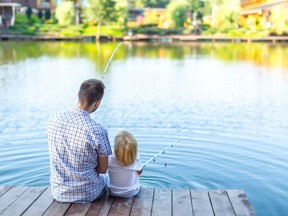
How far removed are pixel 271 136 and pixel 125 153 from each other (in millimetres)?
5857

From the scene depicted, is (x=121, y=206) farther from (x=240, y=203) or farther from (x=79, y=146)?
(x=240, y=203)

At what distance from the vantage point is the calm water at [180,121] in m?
6.91

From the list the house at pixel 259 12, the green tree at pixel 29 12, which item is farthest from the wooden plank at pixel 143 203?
the green tree at pixel 29 12

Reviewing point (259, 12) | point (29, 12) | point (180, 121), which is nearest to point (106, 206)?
point (180, 121)

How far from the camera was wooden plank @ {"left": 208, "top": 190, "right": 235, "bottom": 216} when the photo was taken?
436cm

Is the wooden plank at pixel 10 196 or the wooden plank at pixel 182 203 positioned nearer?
the wooden plank at pixel 182 203

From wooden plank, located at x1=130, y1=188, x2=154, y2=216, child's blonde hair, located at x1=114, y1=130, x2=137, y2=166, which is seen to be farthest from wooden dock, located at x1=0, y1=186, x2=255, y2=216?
child's blonde hair, located at x1=114, y1=130, x2=137, y2=166

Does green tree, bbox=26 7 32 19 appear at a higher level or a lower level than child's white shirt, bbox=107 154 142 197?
higher

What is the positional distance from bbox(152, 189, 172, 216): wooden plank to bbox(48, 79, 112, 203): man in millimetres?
615

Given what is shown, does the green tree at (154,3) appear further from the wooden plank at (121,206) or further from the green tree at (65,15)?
the wooden plank at (121,206)

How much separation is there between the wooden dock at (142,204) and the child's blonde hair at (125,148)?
0.42 m

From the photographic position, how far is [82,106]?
4.29m

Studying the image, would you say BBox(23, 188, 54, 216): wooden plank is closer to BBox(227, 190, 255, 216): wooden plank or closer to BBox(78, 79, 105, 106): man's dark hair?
BBox(78, 79, 105, 106): man's dark hair

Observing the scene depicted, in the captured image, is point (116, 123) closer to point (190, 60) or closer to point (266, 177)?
point (266, 177)
